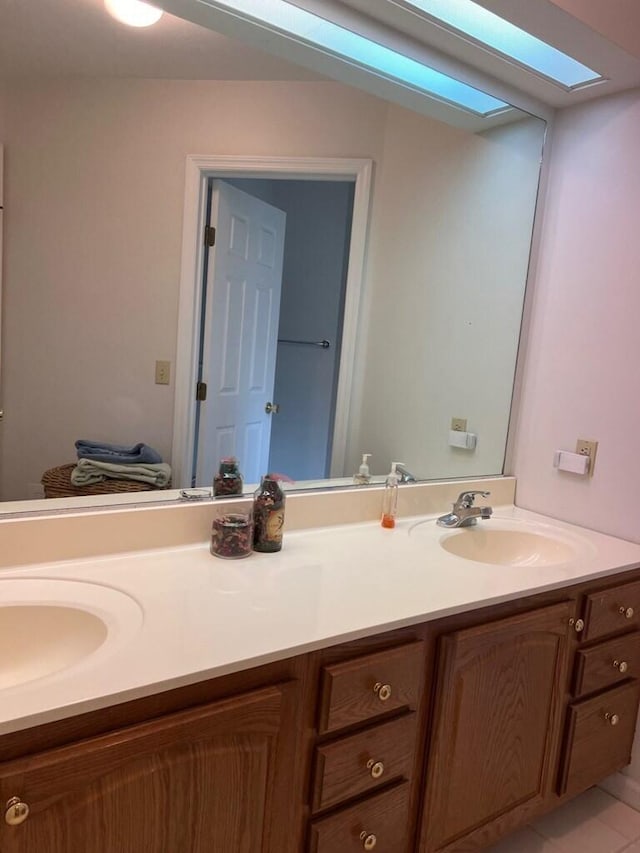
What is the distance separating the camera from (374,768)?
3.94 feet

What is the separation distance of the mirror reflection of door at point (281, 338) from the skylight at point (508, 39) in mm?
517

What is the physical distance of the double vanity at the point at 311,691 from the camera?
874 millimetres

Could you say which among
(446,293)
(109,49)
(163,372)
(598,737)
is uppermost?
(109,49)

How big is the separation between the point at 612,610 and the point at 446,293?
1.15 meters

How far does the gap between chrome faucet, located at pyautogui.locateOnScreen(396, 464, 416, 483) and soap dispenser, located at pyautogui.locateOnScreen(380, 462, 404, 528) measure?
0.43 feet

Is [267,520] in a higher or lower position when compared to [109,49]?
lower

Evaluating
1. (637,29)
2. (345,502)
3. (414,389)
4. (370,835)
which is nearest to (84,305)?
(345,502)

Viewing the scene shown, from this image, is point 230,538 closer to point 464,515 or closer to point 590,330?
point 464,515

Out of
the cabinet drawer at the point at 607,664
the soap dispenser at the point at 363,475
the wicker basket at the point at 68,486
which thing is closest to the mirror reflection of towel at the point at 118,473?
the wicker basket at the point at 68,486

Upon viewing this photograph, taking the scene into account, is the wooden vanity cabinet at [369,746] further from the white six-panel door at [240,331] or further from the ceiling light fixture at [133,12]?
the ceiling light fixture at [133,12]

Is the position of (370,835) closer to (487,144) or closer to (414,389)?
(414,389)

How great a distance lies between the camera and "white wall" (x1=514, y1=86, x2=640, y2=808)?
182cm

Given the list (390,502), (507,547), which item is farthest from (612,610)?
(390,502)

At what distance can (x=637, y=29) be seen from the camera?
1.59 metres
